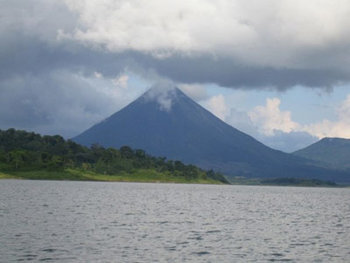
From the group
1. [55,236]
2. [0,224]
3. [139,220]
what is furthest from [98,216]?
[55,236]

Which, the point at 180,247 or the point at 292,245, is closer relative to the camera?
the point at 180,247

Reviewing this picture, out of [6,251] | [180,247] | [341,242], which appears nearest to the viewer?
[6,251]

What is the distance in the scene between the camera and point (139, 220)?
92.8 meters

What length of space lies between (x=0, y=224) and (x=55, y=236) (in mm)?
13442

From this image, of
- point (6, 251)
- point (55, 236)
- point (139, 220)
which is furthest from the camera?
point (139, 220)

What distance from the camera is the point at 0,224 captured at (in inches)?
2992

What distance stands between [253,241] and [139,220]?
2873 centimetres

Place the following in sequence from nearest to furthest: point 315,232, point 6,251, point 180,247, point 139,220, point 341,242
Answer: point 6,251, point 180,247, point 341,242, point 315,232, point 139,220

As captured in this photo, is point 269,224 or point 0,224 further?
point 269,224

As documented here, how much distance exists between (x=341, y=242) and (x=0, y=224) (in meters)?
48.6

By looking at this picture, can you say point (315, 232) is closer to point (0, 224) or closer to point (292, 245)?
point (292, 245)

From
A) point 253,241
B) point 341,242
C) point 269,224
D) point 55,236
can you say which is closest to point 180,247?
point 253,241

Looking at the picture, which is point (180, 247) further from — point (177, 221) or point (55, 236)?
point (177, 221)

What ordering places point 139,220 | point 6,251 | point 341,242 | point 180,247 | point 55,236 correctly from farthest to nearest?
point 139,220 < point 341,242 < point 55,236 < point 180,247 < point 6,251
